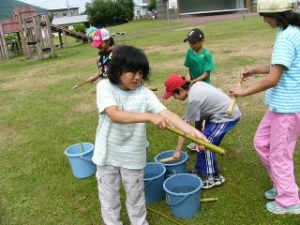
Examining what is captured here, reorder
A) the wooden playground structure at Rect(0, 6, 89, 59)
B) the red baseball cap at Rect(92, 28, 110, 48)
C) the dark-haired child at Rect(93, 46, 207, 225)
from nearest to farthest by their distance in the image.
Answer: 1. the dark-haired child at Rect(93, 46, 207, 225)
2. the red baseball cap at Rect(92, 28, 110, 48)
3. the wooden playground structure at Rect(0, 6, 89, 59)

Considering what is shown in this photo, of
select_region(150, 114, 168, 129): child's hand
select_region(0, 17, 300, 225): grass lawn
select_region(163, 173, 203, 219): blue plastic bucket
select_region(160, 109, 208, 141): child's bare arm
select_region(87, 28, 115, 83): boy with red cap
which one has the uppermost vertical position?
select_region(87, 28, 115, 83): boy with red cap

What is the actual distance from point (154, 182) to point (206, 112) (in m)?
0.80

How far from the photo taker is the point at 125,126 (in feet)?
8.56

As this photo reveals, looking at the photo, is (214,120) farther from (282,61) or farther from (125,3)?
(125,3)

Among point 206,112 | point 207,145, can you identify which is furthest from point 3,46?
point 207,145

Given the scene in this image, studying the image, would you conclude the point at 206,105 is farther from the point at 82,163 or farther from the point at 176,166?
the point at 82,163

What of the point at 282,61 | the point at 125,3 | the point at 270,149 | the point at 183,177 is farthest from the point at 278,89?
the point at 125,3

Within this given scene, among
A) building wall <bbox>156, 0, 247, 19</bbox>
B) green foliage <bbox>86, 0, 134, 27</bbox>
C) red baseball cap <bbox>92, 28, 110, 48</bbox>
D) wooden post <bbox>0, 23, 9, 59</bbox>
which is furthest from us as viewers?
green foliage <bbox>86, 0, 134, 27</bbox>

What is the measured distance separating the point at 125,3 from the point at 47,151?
43660 millimetres

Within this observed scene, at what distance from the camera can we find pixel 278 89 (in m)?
2.76

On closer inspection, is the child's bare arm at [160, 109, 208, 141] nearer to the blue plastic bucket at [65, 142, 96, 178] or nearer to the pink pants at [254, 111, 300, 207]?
the pink pants at [254, 111, 300, 207]

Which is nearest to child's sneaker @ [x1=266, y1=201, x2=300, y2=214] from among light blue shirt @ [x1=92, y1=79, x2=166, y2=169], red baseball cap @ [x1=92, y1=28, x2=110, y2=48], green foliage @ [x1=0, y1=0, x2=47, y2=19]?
light blue shirt @ [x1=92, y1=79, x2=166, y2=169]

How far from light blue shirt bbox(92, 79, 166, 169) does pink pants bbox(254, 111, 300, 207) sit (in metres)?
0.97

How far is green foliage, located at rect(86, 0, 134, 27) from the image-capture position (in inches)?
1732
